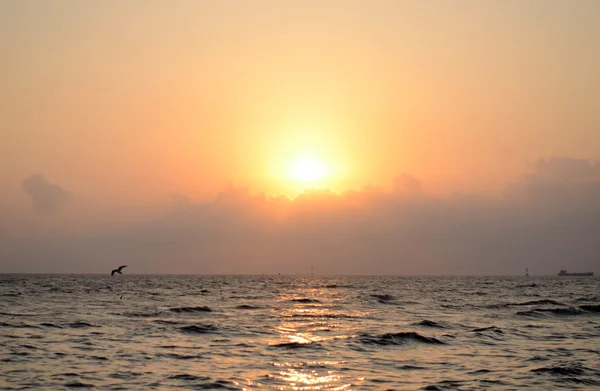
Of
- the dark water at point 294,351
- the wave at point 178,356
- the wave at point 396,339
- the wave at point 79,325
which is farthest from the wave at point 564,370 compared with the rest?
the wave at point 79,325

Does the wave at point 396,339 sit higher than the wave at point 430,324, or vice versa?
the wave at point 430,324

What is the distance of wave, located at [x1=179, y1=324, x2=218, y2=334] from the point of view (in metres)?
37.8

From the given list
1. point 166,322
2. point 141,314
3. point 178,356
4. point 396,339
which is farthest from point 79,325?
point 396,339

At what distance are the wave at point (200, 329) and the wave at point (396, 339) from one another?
9119mm

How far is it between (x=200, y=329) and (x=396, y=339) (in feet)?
38.7

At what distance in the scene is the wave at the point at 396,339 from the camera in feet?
109

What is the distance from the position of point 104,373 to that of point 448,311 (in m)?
37.3

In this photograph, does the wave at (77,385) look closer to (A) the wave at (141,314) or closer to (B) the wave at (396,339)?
(B) the wave at (396,339)

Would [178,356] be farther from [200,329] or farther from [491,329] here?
[491,329]

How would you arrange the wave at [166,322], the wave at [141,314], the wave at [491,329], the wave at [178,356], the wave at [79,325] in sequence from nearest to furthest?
the wave at [178,356] < the wave at [79,325] < the wave at [491,329] < the wave at [166,322] < the wave at [141,314]

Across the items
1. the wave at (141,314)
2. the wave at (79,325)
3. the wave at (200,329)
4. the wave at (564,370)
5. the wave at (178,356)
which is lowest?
the wave at (564,370)

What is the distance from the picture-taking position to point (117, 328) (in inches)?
1507

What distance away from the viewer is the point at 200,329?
38750 mm

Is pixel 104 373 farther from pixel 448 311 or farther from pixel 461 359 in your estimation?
pixel 448 311
